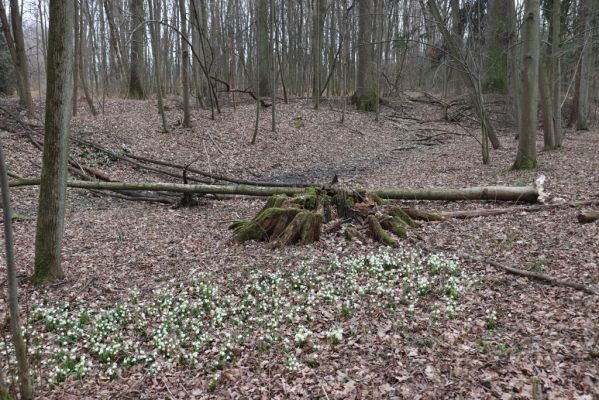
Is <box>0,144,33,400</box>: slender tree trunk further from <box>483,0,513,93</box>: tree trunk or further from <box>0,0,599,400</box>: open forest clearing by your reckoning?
<box>483,0,513,93</box>: tree trunk

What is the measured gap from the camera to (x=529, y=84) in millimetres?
12078

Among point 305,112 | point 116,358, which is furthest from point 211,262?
point 305,112

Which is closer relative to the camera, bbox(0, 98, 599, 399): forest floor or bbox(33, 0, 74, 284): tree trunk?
bbox(0, 98, 599, 399): forest floor

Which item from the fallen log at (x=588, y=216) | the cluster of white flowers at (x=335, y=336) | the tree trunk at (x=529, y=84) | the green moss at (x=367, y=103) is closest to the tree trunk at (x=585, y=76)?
the tree trunk at (x=529, y=84)

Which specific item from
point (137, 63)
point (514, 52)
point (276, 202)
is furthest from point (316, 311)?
point (137, 63)

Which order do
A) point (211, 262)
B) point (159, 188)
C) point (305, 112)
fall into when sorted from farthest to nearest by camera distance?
point (305, 112), point (159, 188), point (211, 262)

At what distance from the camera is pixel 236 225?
31.3ft

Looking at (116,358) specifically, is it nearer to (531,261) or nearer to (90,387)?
(90,387)

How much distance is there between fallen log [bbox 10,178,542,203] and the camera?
9516 mm

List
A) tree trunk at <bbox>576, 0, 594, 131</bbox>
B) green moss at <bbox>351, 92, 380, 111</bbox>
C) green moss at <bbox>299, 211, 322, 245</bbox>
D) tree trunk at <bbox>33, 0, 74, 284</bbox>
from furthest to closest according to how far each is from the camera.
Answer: green moss at <bbox>351, 92, 380, 111</bbox>, tree trunk at <bbox>576, 0, 594, 131</bbox>, green moss at <bbox>299, 211, 322, 245</bbox>, tree trunk at <bbox>33, 0, 74, 284</bbox>

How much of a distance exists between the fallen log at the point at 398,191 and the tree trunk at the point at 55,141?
5.10 metres

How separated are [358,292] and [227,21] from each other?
97.4ft

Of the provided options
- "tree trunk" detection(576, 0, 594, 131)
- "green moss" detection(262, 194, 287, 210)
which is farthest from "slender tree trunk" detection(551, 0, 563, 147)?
"green moss" detection(262, 194, 287, 210)

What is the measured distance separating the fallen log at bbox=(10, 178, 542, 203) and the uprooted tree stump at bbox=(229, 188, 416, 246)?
0.85 m
